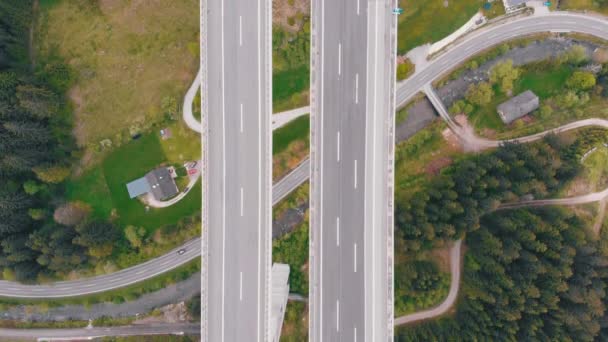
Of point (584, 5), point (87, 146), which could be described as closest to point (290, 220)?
→ point (87, 146)

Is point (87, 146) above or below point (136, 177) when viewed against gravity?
above

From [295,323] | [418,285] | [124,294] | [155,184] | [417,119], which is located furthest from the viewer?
[417,119]

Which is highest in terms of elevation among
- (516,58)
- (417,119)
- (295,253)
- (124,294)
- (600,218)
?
(516,58)

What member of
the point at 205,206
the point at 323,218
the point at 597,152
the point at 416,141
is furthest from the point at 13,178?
the point at 597,152

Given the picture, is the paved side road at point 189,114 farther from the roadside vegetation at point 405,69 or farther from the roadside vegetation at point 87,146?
the roadside vegetation at point 405,69

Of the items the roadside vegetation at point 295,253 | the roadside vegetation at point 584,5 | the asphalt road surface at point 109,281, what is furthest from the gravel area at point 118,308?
the roadside vegetation at point 584,5

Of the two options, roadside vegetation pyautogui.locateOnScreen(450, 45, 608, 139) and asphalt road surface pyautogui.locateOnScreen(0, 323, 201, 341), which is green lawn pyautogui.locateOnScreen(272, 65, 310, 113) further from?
asphalt road surface pyautogui.locateOnScreen(0, 323, 201, 341)

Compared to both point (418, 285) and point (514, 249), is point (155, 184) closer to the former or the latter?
point (418, 285)
